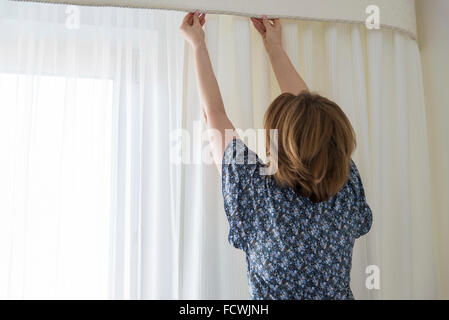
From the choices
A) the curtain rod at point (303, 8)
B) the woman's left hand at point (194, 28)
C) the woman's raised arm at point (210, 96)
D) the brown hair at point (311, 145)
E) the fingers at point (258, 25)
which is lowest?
the brown hair at point (311, 145)

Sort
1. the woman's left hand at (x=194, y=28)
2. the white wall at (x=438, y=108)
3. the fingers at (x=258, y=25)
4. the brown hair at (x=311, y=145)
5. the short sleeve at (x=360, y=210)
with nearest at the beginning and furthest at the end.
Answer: the brown hair at (x=311, y=145) → the short sleeve at (x=360, y=210) → the woman's left hand at (x=194, y=28) → the fingers at (x=258, y=25) → the white wall at (x=438, y=108)

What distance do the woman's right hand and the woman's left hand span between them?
0.59 feet

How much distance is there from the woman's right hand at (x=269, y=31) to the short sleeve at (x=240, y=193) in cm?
44

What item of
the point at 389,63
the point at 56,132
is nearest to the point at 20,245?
the point at 56,132

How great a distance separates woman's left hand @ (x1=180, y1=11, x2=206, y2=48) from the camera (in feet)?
4.18

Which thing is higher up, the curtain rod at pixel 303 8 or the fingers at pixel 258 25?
the curtain rod at pixel 303 8

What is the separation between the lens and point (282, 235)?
40.8 inches

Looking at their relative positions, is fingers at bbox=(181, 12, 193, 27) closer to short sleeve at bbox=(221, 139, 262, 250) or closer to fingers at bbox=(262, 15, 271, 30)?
fingers at bbox=(262, 15, 271, 30)

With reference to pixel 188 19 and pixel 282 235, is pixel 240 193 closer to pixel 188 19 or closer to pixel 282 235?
pixel 282 235

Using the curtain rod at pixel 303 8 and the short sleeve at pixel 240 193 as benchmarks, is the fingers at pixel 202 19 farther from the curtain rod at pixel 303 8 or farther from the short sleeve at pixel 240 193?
the short sleeve at pixel 240 193

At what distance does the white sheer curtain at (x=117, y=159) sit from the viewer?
1223 mm

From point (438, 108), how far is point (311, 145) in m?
0.80

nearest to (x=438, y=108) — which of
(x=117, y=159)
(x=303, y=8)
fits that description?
(x=303, y=8)

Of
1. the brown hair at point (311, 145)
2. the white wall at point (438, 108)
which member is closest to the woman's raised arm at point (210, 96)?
the brown hair at point (311, 145)
